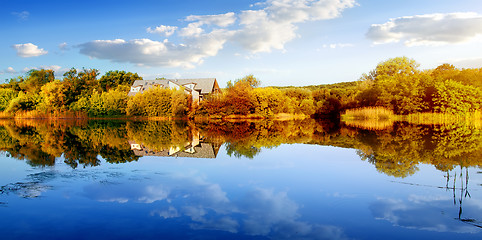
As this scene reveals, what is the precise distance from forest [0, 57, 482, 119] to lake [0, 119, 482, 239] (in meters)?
23.5

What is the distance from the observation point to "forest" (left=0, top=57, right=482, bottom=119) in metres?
29.8

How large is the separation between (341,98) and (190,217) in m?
42.6

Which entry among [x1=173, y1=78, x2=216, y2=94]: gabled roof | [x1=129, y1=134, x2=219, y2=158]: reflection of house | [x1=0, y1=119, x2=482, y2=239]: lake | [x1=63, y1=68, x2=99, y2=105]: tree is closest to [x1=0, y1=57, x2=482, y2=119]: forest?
[x1=63, y1=68, x2=99, y2=105]: tree

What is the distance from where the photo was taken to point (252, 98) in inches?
1421

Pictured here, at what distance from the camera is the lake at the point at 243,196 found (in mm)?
3641

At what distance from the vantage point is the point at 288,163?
8.11 m

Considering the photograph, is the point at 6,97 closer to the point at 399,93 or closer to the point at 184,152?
the point at 184,152

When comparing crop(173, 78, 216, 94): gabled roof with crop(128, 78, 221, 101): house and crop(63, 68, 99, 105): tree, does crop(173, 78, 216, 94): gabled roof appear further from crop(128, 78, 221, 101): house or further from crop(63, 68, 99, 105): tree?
crop(63, 68, 99, 105): tree

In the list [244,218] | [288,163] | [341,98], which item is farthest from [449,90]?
[244,218]

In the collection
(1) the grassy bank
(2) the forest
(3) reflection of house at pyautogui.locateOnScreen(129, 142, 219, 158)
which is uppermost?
(2) the forest

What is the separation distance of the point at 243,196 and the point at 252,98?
31.3m

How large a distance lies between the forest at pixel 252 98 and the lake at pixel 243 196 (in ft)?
77.0

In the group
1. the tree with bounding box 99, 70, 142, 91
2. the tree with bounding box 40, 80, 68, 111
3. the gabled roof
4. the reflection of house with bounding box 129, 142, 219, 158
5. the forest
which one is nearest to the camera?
the reflection of house with bounding box 129, 142, 219, 158

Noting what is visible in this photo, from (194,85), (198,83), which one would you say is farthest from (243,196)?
(198,83)
